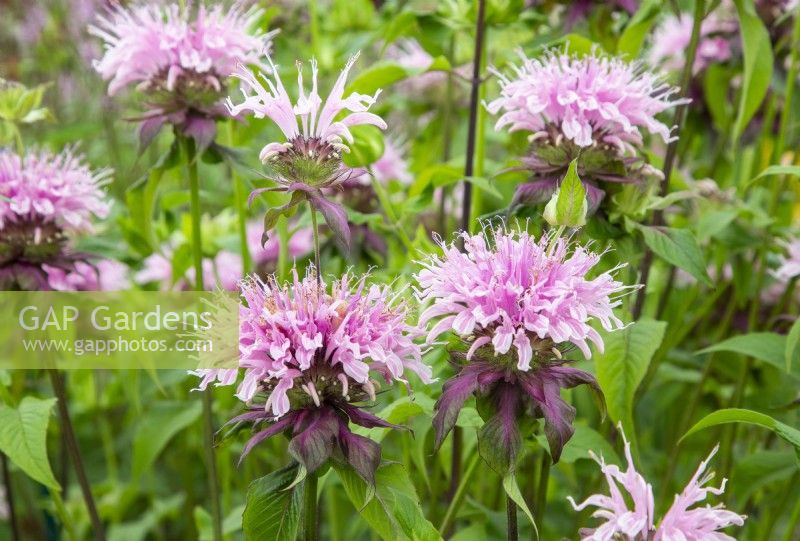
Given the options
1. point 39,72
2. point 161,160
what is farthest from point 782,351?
point 39,72

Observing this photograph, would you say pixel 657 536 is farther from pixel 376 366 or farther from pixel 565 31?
pixel 565 31

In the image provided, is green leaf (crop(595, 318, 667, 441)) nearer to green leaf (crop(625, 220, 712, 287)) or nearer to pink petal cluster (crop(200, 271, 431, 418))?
green leaf (crop(625, 220, 712, 287))

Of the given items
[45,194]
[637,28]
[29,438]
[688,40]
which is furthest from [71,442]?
[688,40]

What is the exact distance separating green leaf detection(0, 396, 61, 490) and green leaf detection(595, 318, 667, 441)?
0.56 m

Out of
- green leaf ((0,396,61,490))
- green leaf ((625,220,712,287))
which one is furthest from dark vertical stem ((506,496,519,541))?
green leaf ((0,396,61,490))

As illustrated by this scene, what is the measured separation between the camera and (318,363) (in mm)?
796

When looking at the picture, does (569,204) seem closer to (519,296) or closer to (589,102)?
(519,296)

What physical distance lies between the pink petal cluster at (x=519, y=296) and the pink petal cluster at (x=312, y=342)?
39 millimetres

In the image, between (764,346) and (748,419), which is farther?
(764,346)

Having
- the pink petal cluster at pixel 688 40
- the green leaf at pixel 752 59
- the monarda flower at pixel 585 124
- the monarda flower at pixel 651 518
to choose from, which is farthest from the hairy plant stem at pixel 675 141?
the monarda flower at pixel 651 518

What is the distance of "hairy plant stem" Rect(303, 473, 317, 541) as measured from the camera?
82cm

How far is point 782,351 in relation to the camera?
1123 mm

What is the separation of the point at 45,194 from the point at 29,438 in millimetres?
356

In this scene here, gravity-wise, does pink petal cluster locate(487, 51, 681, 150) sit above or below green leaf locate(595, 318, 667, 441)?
above
